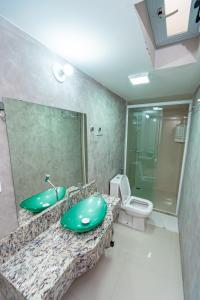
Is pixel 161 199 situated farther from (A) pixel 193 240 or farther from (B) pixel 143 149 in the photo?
(A) pixel 193 240

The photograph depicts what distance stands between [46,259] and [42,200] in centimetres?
44

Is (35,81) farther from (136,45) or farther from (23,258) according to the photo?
(23,258)

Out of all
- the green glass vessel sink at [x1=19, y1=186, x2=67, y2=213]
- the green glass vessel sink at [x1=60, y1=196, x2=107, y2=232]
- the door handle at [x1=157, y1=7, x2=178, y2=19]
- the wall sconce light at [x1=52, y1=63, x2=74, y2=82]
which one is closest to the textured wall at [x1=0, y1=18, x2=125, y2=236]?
the wall sconce light at [x1=52, y1=63, x2=74, y2=82]

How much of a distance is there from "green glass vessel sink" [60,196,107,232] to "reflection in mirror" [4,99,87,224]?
19cm

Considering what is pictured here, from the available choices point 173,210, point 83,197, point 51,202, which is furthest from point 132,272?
point 173,210

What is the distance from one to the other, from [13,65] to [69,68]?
0.53 m

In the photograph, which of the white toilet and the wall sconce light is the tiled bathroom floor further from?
the wall sconce light

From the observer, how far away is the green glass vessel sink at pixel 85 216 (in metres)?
1.12

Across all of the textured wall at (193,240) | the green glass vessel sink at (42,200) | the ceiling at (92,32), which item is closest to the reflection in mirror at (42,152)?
the green glass vessel sink at (42,200)

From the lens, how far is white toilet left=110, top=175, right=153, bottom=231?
85.9 inches

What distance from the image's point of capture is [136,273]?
1.59 meters

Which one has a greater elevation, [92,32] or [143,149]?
[92,32]

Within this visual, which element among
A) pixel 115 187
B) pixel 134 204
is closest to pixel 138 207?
pixel 134 204

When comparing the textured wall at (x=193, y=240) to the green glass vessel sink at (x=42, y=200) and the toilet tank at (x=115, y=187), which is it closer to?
the toilet tank at (x=115, y=187)
